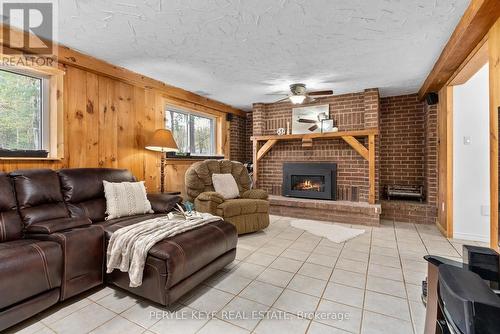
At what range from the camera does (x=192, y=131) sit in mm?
4820

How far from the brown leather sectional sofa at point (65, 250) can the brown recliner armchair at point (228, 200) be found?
0.93 metres

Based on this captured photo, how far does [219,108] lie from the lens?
5.20m

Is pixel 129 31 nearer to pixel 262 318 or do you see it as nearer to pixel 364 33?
pixel 364 33

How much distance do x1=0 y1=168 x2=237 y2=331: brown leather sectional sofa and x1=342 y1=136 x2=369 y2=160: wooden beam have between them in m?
2.95

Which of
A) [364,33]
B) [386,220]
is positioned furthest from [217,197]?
[386,220]

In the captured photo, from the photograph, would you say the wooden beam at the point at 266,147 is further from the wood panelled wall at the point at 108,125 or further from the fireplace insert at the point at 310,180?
the wood panelled wall at the point at 108,125

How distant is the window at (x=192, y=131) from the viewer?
445 centimetres

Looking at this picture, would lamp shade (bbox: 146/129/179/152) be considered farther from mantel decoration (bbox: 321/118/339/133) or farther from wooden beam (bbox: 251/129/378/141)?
mantel decoration (bbox: 321/118/339/133)

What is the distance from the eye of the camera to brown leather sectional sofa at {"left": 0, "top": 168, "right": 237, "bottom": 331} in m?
1.55

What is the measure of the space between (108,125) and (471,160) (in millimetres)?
4816

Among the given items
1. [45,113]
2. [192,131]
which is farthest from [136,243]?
[192,131]

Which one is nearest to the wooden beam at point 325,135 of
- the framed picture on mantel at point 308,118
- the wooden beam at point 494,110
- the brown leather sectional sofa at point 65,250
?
the framed picture on mantel at point 308,118

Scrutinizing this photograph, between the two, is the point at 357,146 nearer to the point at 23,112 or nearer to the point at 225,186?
the point at 225,186

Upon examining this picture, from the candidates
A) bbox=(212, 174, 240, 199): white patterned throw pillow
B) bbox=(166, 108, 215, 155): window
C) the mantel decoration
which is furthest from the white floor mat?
bbox=(166, 108, 215, 155): window
